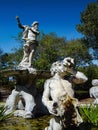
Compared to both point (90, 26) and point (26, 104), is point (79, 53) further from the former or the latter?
point (26, 104)

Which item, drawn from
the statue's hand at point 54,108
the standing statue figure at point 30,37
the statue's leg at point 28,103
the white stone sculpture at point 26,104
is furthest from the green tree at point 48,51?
the statue's hand at point 54,108

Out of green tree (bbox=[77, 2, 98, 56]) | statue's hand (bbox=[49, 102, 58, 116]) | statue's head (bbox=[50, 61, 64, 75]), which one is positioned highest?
green tree (bbox=[77, 2, 98, 56])

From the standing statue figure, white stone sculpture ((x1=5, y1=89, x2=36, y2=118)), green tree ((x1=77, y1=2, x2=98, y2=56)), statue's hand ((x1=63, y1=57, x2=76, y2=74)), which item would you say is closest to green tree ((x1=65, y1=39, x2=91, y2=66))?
green tree ((x1=77, y1=2, x2=98, y2=56))

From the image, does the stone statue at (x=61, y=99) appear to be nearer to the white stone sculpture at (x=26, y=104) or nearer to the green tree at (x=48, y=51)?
the white stone sculpture at (x=26, y=104)

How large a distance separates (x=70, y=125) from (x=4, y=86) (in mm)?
38964

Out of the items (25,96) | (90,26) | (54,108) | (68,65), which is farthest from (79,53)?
(54,108)

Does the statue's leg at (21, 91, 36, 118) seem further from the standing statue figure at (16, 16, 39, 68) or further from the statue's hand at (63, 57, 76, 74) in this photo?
the statue's hand at (63, 57, 76, 74)

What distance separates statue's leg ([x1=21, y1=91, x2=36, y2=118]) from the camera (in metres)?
10.1

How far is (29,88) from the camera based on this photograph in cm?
1177

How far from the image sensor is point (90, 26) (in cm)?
3950

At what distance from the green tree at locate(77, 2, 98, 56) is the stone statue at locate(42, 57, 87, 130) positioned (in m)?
34.8

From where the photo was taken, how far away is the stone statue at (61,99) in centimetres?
427

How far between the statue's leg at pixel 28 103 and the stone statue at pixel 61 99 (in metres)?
5.31

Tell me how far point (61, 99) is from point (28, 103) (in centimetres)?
652
